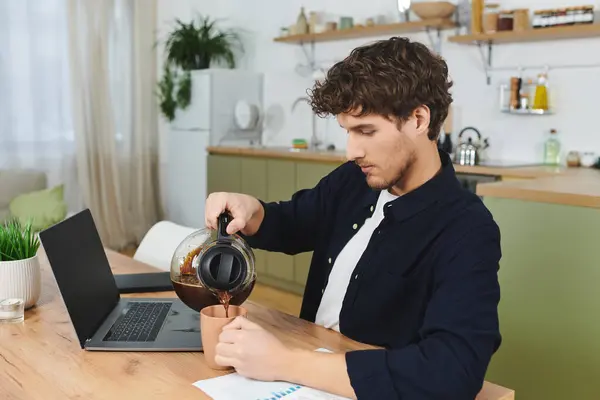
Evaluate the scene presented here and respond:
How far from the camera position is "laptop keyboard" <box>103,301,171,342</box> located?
131 cm

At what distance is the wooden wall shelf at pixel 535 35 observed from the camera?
3.36 meters

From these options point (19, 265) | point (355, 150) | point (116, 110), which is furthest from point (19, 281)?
point (116, 110)

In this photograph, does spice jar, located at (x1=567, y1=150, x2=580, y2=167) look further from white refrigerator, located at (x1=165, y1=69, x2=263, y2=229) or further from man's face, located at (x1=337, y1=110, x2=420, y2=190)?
man's face, located at (x1=337, y1=110, x2=420, y2=190)

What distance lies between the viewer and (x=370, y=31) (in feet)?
14.1

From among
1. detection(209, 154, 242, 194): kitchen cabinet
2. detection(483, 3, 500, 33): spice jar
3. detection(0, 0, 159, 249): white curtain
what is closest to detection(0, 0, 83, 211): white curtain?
detection(0, 0, 159, 249): white curtain

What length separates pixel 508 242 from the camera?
244 centimetres

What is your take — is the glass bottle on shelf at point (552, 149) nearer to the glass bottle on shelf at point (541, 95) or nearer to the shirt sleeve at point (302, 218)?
the glass bottle on shelf at point (541, 95)

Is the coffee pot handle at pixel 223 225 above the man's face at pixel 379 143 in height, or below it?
below

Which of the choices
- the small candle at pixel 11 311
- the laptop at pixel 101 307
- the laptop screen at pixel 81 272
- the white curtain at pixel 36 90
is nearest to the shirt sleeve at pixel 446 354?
the laptop at pixel 101 307

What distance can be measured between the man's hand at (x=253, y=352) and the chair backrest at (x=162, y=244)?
0.98 m

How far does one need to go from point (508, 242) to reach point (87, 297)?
157cm

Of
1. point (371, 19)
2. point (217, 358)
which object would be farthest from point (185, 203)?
point (217, 358)

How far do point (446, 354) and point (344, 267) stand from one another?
50cm

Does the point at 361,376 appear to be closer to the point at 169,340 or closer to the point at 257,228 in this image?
A: the point at 169,340
